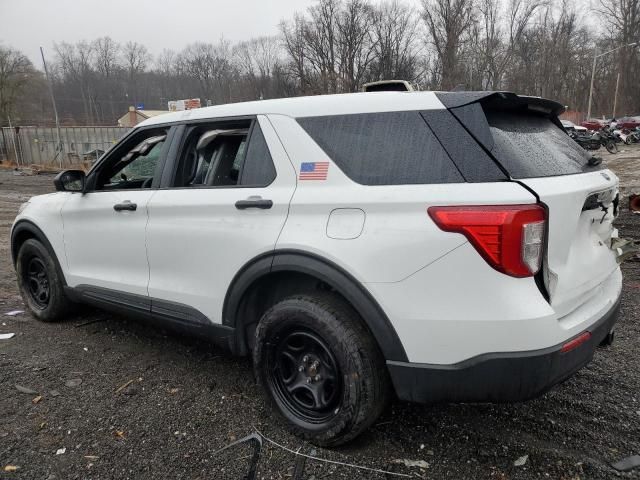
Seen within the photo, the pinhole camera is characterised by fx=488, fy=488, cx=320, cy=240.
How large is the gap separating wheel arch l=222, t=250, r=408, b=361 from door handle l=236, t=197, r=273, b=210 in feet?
0.86

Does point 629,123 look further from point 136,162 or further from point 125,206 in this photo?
point 125,206

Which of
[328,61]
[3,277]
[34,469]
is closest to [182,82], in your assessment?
[328,61]

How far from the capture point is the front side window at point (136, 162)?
3521 mm

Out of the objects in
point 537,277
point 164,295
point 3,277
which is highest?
point 537,277

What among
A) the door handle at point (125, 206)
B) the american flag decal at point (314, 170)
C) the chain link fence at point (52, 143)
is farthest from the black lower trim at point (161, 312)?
the chain link fence at point (52, 143)

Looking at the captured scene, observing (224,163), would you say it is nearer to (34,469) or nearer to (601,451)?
(34,469)

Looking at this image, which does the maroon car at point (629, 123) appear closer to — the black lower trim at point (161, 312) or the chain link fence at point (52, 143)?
the chain link fence at point (52, 143)

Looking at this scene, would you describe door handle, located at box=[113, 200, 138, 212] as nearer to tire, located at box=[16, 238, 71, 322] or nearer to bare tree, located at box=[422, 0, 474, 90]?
tire, located at box=[16, 238, 71, 322]

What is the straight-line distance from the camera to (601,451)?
97.2 inches

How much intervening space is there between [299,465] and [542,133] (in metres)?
2.15

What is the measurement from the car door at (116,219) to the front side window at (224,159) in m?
0.21

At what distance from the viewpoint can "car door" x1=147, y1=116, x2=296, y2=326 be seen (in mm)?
2635

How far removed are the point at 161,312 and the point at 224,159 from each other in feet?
3.58

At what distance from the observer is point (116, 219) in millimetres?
3504
